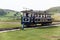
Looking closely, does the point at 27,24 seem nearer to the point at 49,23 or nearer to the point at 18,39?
the point at 49,23

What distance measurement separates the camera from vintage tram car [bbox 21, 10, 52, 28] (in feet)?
116

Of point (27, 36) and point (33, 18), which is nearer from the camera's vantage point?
point (27, 36)

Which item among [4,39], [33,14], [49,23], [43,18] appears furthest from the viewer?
[49,23]

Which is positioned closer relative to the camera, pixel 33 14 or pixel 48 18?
pixel 33 14

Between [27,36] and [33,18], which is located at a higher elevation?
[33,18]

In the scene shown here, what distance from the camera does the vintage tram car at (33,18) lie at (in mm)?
35297

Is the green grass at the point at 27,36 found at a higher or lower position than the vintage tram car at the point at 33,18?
lower

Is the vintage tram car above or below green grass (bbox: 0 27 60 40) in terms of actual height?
above

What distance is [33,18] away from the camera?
123ft

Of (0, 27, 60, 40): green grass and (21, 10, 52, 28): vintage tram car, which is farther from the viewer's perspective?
(21, 10, 52, 28): vintage tram car

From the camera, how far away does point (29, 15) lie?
36688 millimetres

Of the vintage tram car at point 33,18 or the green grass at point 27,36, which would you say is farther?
the vintage tram car at point 33,18

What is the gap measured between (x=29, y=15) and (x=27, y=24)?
195 cm

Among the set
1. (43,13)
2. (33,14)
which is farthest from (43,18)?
(33,14)
